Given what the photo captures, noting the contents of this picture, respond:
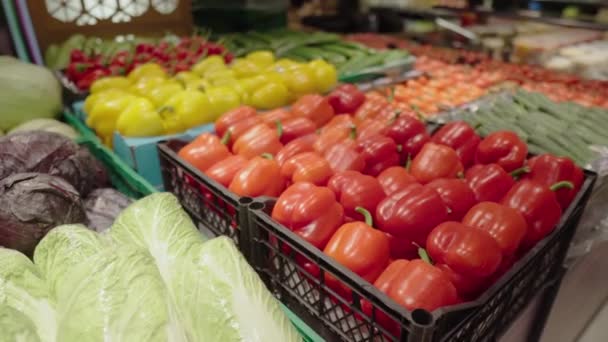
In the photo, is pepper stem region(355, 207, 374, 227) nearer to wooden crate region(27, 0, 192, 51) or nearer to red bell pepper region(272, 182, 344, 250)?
red bell pepper region(272, 182, 344, 250)

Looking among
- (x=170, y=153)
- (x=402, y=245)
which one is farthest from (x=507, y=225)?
(x=170, y=153)

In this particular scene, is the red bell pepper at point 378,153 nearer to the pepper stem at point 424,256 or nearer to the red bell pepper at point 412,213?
the red bell pepper at point 412,213

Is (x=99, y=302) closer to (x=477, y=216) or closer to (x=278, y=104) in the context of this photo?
(x=477, y=216)

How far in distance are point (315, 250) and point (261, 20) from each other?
12.9ft

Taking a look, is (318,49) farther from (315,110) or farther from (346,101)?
(315,110)

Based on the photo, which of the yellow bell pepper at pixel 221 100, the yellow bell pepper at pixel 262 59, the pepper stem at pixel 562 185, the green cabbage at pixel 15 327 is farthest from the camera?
the yellow bell pepper at pixel 262 59

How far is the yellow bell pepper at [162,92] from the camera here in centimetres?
218

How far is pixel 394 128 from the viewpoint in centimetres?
169

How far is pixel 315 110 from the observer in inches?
80.8

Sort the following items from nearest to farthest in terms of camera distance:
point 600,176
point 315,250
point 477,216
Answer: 1. point 315,250
2. point 477,216
3. point 600,176

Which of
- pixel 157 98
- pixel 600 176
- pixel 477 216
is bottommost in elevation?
pixel 600 176

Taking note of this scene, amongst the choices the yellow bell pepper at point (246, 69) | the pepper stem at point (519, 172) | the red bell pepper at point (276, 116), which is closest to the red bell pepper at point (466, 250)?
the pepper stem at point (519, 172)

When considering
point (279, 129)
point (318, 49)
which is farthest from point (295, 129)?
point (318, 49)

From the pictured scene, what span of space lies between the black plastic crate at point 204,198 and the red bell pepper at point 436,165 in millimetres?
593
